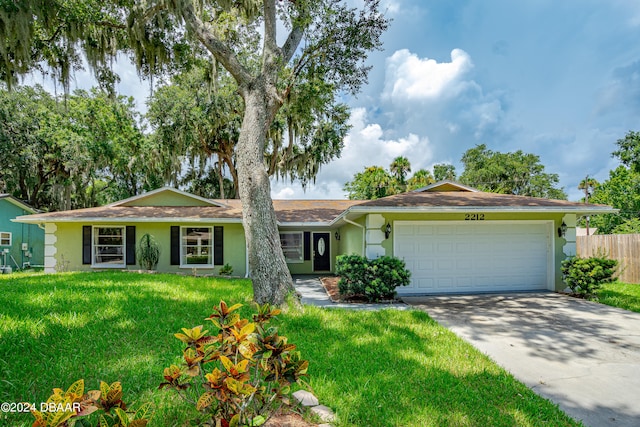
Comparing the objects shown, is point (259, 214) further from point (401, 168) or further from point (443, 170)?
point (443, 170)

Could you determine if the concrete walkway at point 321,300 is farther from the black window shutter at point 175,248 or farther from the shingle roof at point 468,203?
the black window shutter at point 175,248

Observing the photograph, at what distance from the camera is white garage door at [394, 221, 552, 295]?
8.77 meters

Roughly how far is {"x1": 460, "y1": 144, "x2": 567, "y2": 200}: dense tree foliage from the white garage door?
23.1m

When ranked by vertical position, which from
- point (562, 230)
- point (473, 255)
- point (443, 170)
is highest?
point (443, 170)

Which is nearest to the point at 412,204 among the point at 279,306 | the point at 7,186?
the point at 279,306

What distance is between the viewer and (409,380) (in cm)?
343

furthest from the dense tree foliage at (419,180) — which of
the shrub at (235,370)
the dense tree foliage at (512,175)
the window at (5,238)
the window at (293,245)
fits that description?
the window at (5,238)

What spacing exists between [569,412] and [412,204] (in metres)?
5.70

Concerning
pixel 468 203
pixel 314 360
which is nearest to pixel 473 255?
pixel 468 203

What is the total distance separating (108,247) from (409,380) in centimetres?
1301

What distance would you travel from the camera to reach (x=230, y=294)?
7141 millimetres

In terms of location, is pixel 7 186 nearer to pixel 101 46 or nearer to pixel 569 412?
pixel 101 46

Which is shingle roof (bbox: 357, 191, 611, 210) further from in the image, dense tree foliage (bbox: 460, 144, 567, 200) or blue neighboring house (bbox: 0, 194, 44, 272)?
dense tree foliage (bbox: 460, 144, 567, 200)

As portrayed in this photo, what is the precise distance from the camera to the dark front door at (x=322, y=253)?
572 inches
